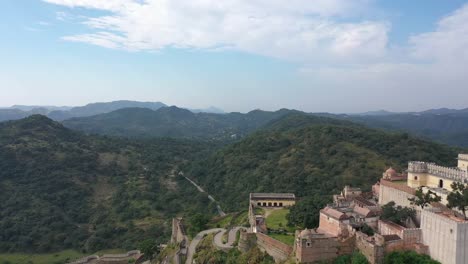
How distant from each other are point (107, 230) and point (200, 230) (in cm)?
3172

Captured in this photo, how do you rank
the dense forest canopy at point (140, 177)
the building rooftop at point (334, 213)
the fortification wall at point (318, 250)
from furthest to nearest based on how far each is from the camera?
the dense forest canopy at point (140, 177) → the building rooftop at point (334, 213) → the fortification wall at point (318, 250)

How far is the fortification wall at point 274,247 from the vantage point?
32.6m

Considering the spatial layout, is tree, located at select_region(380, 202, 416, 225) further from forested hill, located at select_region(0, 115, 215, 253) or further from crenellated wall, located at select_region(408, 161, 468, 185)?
forested hill, located at select_region(0, 115, 215, 253)

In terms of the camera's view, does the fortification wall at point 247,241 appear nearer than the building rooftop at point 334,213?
No

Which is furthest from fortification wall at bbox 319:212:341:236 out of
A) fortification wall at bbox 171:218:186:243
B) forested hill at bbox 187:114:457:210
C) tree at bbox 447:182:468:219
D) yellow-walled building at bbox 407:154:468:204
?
forested hill at bbox 187:114:457:210

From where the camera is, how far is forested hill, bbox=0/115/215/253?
239 feet

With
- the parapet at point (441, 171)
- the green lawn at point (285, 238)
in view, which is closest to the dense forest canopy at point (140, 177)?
the parapet at point (441, 171)

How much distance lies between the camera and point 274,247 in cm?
3403

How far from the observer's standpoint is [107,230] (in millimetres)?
74562

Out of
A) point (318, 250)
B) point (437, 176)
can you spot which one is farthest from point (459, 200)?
point (318, 250)

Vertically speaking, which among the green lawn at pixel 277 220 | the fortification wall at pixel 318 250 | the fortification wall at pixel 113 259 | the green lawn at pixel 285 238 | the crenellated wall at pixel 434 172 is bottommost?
the fortification wall at pixel 113 259

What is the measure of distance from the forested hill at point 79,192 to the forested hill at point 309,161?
7.85 meters

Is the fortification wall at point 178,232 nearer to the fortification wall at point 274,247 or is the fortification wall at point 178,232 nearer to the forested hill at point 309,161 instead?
the forested hill at point 309,161

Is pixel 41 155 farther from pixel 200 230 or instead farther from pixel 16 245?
pixel 200 230
